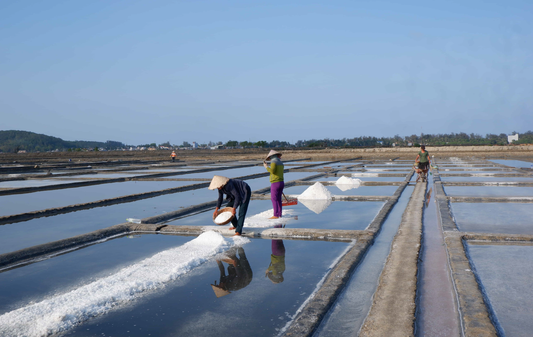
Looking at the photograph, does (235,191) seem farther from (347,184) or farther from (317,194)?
(347,184)

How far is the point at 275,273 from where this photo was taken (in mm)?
4410

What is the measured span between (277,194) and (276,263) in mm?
2693

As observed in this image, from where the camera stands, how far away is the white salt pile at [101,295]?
3.20 m

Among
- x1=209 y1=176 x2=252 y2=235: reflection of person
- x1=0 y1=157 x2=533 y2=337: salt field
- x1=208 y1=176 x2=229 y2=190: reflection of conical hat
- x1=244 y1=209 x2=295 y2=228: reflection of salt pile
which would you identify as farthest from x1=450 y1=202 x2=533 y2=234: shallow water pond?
x1=208 y1=176 x2=229 y2=190: reflection of conical hat

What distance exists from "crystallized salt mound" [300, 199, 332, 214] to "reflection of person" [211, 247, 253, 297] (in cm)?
354

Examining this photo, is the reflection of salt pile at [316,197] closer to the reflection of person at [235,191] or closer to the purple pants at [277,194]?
the purple pants at [277,194]

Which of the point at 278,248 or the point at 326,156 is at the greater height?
the point at 326,156

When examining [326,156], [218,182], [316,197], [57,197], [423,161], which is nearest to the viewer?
[218,182]

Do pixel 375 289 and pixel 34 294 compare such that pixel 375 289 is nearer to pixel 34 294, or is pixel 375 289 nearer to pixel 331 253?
pixel 331 253

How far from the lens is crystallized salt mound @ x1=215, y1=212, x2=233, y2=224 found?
6175 millimetres

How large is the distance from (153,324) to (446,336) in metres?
2.09

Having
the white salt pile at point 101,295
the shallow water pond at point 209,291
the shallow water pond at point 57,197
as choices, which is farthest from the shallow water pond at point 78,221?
the white salt pile at point 101,295

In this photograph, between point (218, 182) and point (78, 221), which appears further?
point (78, 221)

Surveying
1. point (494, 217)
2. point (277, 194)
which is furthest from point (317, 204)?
point (494, 217)
